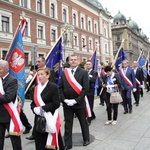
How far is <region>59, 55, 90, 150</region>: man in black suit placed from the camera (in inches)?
178

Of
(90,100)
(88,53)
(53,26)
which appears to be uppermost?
(53,26)

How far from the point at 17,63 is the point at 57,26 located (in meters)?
30.5

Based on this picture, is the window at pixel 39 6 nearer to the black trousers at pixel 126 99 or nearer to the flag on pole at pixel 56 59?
the black trousers at pixel 126 99

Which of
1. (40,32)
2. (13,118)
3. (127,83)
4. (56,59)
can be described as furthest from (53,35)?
(13,118)

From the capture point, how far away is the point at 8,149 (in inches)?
186

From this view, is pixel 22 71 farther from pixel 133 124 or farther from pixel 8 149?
pixel 133 124

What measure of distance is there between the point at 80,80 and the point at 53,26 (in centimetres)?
3006

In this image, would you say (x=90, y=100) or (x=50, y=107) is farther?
(x=90, y=100)

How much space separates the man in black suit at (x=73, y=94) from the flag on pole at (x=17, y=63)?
946 mm

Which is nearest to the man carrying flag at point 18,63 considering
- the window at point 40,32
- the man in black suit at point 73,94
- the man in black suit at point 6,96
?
the man in black suit at point 73,94

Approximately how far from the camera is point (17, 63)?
4918mm

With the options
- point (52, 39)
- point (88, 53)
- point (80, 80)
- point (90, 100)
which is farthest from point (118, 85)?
point (88, 53)

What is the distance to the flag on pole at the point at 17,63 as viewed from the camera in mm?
4891

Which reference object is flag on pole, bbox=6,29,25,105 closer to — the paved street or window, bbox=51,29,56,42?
the paved street
